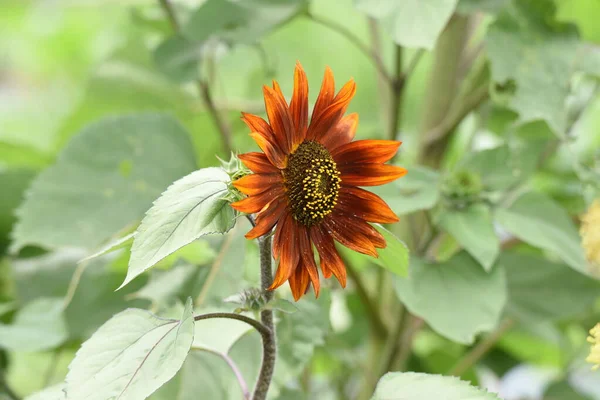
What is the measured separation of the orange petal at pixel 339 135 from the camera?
0.84ft

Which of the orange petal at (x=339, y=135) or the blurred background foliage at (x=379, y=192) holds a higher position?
the orange petal at (x=339, y=135)

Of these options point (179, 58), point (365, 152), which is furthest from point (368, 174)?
point (179, 58)

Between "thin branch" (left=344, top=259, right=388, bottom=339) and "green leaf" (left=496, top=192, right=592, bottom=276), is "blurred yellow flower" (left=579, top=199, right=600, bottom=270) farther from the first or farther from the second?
"thin branch" (left=344, top=259, right=388, bottom=339)

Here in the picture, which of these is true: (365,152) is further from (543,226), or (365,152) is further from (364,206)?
(543,226)

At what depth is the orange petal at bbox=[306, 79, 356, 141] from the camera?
0.24 meters

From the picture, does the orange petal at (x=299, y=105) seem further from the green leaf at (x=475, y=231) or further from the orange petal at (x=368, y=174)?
the green leaf at (x=475, y=231)

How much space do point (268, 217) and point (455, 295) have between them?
0.55 ft

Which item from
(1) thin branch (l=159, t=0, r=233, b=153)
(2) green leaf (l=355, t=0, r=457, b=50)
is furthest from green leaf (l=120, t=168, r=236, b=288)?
(1) thin branch (l=159, t=0, r=233, b=153)

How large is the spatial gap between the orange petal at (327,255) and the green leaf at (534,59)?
6.5 inches

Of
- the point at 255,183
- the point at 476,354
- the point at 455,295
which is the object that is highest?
the point at 255,183

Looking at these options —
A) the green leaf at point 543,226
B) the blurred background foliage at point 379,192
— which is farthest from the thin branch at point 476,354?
the green leaf at point 543,226

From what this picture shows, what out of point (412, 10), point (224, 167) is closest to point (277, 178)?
point (224, 167)

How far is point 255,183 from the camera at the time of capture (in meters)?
0.22

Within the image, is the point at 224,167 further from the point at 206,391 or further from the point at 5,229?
the point at 5,229
